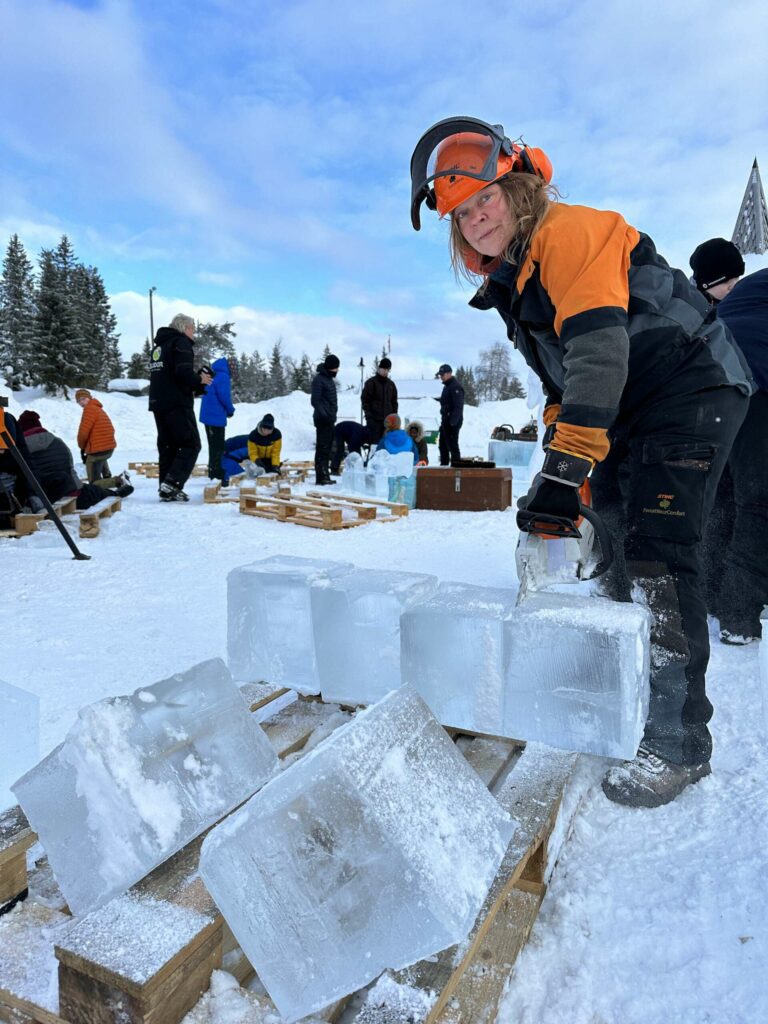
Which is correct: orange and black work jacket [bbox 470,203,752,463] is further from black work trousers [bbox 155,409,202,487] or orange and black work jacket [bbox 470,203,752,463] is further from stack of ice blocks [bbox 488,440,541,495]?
stack of ice blocks [bbox 488,440,541,495]

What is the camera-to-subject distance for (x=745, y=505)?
10.6 ft

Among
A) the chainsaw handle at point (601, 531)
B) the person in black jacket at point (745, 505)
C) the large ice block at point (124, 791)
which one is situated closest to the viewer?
the large ice block at point (124, 791)

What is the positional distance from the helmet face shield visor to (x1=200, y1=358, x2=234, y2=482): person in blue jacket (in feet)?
23.7

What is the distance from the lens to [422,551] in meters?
5.37

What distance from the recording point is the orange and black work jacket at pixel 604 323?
1726 millimetres

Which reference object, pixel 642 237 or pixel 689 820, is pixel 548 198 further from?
pixel 689 820

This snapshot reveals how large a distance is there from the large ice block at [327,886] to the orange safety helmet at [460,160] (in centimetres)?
150

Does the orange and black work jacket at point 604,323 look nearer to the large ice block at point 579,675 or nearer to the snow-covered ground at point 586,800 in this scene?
the large ice block at point 579,675

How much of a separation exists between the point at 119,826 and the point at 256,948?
369mm

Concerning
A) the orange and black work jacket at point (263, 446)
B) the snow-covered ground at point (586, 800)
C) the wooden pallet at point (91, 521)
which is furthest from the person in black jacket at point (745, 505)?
the orange and black work jacket at point (263, 446)

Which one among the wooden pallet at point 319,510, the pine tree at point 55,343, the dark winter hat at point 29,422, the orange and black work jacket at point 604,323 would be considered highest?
the pine tree at point 55,343

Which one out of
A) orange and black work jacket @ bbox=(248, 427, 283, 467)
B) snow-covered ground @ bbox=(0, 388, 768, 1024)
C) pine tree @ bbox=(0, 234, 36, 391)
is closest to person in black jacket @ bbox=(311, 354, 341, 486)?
orange and black work jacket @ bbox=(248, 427, 283, 467)

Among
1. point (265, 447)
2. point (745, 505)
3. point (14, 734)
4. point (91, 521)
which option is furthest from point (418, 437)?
point (14, 734)

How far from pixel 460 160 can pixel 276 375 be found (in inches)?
2170
